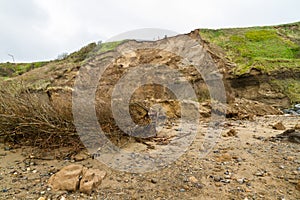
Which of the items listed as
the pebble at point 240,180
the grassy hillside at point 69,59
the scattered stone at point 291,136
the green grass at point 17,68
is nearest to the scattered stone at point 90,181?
the pebble at point 240,180

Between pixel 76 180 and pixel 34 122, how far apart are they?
1.20 metres

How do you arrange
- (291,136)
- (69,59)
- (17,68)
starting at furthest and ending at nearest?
(17,68)
(69,59)
(291,136)

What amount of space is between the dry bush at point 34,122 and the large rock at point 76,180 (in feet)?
2.18

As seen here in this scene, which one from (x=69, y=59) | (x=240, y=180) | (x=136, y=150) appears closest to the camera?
(x=240, y=180)

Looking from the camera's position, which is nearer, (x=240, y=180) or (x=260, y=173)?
(x=240, y=180)

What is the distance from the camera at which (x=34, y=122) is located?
2.75 meters

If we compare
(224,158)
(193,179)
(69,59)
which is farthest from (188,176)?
(69,59)

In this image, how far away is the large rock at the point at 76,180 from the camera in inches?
72.6

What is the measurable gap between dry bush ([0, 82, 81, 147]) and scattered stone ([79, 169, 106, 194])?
70cm

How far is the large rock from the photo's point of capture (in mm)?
1843

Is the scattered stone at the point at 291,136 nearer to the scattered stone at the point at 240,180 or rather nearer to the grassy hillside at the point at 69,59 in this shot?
the scattered stone at the point at 240,180

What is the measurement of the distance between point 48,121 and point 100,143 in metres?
0.62

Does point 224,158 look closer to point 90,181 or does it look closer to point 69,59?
point 90,181

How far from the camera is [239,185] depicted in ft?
6.31
